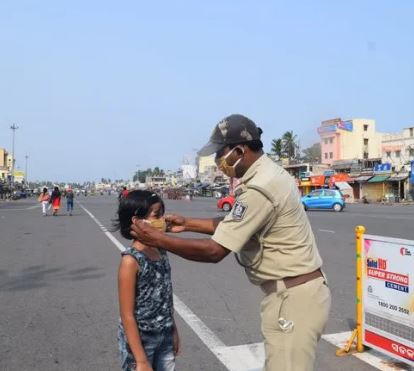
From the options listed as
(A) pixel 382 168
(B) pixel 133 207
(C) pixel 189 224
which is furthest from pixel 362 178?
(B) pixel 133 207

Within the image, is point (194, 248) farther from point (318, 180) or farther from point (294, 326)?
point (318, 180)

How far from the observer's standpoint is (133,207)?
277 cm

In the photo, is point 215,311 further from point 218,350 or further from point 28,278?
point 28,278

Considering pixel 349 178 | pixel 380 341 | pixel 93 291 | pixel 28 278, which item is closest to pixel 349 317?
pixel 380 341

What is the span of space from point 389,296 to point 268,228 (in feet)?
8.78

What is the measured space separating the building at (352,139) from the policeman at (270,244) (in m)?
71.5

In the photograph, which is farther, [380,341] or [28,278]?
[28,278]

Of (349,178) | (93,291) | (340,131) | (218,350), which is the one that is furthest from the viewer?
(340,131)

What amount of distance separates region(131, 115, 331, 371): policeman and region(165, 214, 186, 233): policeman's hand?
18.6 inches

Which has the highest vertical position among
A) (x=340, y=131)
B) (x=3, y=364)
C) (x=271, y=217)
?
(x=340, y=131)

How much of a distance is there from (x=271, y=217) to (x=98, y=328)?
3871mm

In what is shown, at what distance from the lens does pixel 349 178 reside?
210ft

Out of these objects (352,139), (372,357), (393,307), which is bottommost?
(372,357)

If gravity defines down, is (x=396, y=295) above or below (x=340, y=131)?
below
